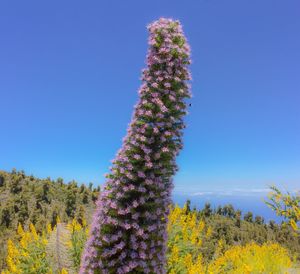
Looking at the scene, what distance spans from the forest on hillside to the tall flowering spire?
3.17 meters

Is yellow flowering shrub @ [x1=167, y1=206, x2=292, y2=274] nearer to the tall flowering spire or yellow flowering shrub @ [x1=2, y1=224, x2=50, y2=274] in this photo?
the tall flowering spire

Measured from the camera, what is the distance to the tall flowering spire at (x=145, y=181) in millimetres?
6000

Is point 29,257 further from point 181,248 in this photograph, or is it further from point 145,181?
point 145,181

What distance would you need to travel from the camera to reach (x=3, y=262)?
13727 mm

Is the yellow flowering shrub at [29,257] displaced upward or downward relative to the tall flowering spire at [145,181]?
downward

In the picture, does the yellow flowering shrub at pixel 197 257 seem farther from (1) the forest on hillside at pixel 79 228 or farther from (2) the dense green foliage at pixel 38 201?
(2) the dense green foliage at pixel 38 201

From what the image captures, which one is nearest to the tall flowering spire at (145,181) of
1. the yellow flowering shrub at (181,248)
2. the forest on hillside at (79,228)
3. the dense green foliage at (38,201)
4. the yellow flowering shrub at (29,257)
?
the yellow flowering shrub at (181,248)

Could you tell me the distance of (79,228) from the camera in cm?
1139

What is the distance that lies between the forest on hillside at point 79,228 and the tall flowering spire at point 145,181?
317 cm

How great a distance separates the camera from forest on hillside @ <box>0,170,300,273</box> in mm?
10727

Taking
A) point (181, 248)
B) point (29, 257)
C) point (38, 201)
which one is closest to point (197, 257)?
point (181, 248)

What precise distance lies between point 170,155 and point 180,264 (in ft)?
15.2

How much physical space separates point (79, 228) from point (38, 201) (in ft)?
30.4

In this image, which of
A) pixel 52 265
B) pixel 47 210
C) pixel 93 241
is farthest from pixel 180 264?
pixel 47 210
